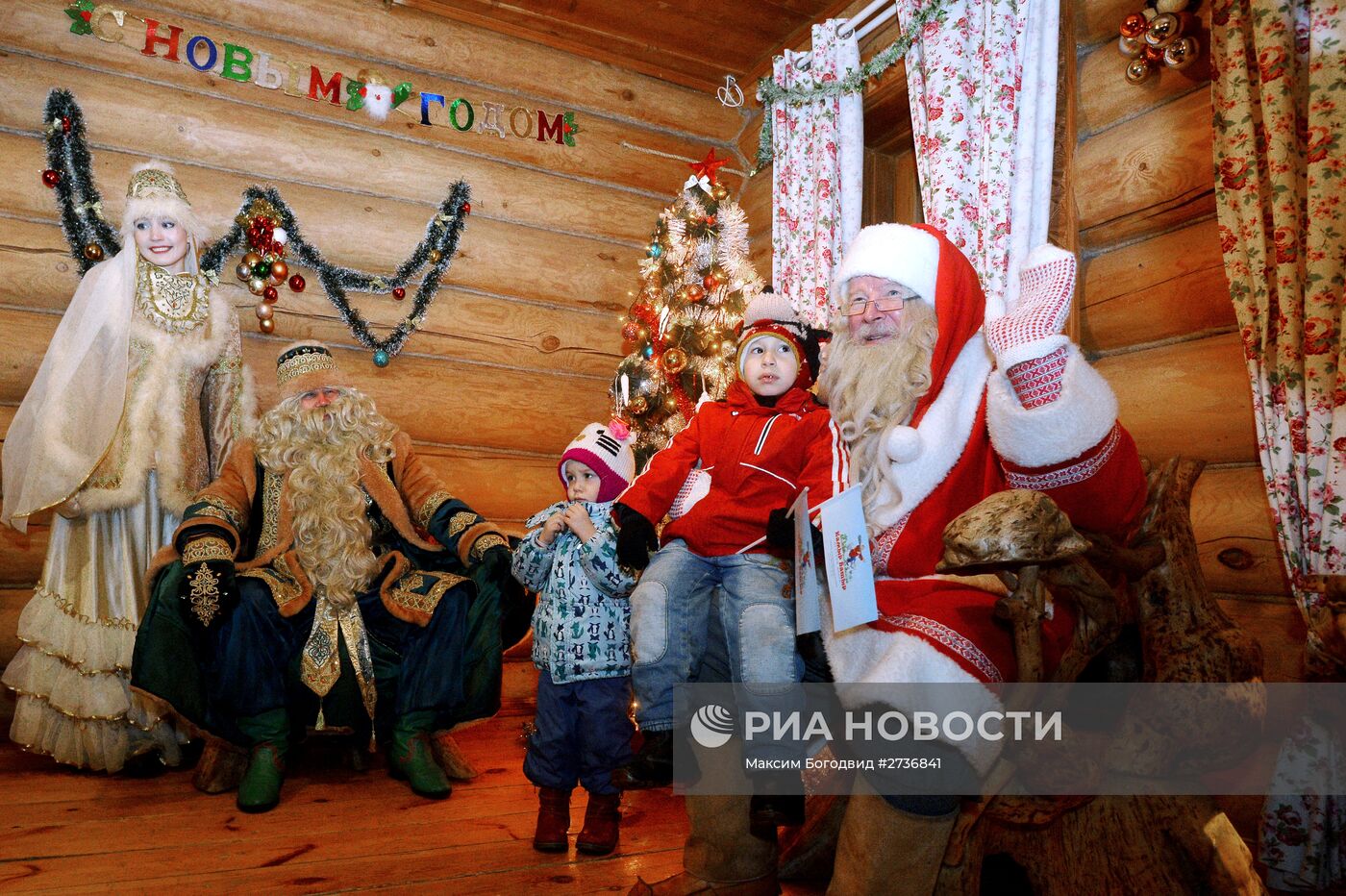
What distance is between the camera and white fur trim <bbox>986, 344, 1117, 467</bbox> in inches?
66.4

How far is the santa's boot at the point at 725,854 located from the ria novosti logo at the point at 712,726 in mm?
127

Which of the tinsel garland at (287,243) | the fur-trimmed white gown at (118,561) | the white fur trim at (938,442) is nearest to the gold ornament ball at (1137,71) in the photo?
the white fur trim at (938,442)

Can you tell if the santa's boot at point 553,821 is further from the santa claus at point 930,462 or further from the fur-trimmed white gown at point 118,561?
the fur-trimmed white gown at point 118,561

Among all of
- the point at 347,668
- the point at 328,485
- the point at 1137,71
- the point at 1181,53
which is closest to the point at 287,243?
the point at 328,485

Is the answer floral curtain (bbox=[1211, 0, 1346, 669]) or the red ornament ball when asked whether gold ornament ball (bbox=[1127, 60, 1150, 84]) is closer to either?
the red ornament ball

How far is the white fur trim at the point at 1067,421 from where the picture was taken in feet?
5.53

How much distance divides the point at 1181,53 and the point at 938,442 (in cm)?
156

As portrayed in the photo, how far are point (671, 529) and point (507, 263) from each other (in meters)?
2.57

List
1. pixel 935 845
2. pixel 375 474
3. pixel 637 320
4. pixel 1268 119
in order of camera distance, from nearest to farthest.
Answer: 1. pixel 935 845
2. pixel 1268 119
3. pixel 375 474
4. pixel 637 320

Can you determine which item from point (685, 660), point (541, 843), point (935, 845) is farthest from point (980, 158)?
point (541, 843)

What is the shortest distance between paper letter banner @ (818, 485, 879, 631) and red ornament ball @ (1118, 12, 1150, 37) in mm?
1854

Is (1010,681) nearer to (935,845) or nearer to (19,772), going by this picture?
(935,845)

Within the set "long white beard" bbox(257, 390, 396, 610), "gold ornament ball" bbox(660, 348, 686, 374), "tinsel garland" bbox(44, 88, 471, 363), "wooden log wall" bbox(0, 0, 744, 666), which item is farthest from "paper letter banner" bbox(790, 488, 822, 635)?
"tinsel garland" bbox(44, 88, 471, 363)

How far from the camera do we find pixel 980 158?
3062 millimetres
